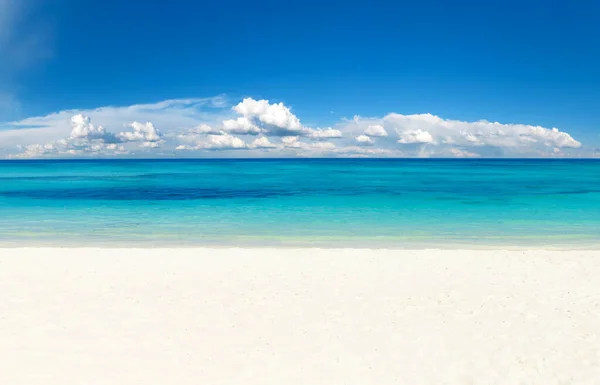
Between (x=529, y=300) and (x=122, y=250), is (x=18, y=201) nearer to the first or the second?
(x=122, y=250)

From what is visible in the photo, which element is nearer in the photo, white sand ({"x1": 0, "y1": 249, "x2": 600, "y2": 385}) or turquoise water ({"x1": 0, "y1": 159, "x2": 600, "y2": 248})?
white sand ({"x1": 0, "y1": 249, "x2": 600, "y2": 385})

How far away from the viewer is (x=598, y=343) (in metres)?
7.00

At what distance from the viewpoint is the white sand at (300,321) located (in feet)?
20.4

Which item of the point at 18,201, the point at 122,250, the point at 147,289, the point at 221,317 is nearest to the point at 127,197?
the point at 18,201

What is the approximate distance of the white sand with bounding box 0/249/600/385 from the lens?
6.21 meters

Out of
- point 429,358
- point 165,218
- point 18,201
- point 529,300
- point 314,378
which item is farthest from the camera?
point 18,201

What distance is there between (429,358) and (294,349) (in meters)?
2.04

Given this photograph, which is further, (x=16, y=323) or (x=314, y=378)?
(x=16, y=323)

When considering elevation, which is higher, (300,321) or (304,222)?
(300,321)

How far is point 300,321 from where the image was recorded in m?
8.08

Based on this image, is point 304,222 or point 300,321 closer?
point 300,321

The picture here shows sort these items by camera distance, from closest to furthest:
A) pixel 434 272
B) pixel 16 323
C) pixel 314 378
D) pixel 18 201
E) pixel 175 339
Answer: pixel 314 378 → pixel 175 339 → pixel 16 323 → pixel 434 272 → pixel 18 201

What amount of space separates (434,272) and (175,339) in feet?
23.1

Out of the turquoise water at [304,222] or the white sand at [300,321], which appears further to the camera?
the turquoise water at [304,222]
